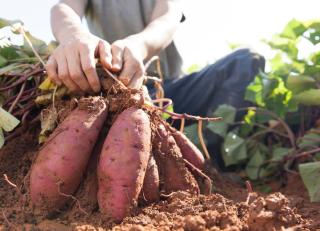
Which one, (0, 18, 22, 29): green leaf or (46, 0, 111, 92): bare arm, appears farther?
(0, 18, 22, 29): green leaf

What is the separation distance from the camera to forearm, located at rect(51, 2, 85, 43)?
1406 mm

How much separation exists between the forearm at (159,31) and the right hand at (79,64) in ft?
0.86

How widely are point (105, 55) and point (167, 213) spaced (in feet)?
1.47

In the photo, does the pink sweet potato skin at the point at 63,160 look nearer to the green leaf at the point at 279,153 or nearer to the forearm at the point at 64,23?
the forearm at the point at 64,23

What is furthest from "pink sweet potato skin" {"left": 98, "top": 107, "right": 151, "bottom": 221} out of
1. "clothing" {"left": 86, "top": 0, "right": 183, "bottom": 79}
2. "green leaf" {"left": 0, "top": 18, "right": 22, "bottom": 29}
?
"clothing" {"left": 86, "top": 0, "right": 183, "bottom": 79}

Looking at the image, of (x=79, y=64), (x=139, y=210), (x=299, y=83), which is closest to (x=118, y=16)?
(x=299, y=83)

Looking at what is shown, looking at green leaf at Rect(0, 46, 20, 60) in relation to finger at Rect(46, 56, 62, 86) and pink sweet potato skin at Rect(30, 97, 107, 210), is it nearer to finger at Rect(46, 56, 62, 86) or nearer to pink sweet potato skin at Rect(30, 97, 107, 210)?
finger at Rect(46, 56, 62, 86)

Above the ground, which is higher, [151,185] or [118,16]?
[118,16]

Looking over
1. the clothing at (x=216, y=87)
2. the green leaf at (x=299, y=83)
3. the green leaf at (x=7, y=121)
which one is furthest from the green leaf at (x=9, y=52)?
the green leaf at (x=299, y=83)

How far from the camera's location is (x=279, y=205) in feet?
3.00

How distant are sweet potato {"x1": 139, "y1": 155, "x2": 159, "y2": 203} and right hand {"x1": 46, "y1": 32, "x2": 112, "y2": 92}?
0.26 meters

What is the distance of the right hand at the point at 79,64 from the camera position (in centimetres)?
112

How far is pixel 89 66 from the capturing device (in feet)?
3.64

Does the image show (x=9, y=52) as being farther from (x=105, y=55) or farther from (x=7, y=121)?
(x=105, y=55)
